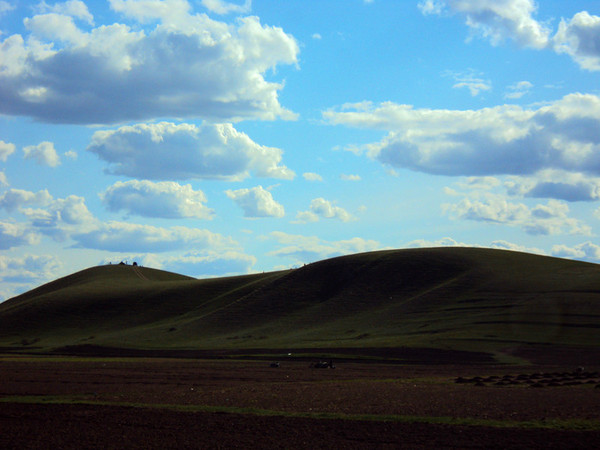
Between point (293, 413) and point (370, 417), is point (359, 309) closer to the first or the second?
point (293, 413)

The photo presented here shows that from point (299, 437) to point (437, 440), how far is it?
5.73 metres

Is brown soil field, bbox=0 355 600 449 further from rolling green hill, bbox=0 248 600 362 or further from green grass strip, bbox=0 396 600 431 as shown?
rolling green hill, bbox=0 248 600 362

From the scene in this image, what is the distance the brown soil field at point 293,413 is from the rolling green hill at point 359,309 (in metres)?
49.7

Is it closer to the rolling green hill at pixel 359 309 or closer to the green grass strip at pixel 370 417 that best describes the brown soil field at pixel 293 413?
the green grass strip at pixel 370 417

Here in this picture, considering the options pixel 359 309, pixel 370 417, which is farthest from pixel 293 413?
pixel 359 309

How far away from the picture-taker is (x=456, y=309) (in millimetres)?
128125

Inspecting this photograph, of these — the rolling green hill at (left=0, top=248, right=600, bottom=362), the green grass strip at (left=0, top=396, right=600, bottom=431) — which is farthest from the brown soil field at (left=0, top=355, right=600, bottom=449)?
the rolling green hill at (left=0, top=248, right=600, bottom=362)

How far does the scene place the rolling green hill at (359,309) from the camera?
111m

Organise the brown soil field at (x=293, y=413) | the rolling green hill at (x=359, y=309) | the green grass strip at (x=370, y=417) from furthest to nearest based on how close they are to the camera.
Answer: the rolling green hill at (x=359, y=309)
the green grass strip at (x=370, y=417)
the brown soil field at (x=293, y=413)

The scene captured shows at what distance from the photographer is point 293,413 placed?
1462 inches

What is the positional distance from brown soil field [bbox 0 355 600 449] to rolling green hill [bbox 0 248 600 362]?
49.7 metres

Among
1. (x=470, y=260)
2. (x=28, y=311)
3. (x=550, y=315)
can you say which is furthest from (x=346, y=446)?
(x=28, y=311)

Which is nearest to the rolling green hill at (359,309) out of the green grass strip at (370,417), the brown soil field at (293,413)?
the brown soil field at (293,413)

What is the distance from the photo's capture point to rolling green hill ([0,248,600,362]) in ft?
366
